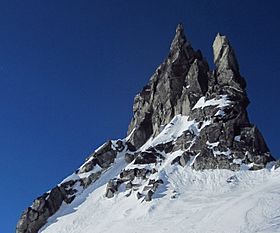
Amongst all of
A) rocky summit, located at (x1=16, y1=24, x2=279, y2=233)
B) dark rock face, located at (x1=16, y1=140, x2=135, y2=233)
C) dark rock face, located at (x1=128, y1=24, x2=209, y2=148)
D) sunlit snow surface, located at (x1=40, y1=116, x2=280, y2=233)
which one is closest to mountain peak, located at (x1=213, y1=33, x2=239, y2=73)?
rocky summit, located at (x1=16, y1=24, x2=279, y2=233)

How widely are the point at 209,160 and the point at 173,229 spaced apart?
2133 cm

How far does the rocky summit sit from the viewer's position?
2931 inches

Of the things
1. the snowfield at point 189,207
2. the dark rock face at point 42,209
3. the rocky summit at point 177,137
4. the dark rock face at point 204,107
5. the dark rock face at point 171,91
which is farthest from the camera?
the dark rock face at point 171,91

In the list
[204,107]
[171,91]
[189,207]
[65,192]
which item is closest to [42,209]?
[65,192]

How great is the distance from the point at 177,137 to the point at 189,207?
25.4 m

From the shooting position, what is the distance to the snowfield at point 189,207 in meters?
51.5

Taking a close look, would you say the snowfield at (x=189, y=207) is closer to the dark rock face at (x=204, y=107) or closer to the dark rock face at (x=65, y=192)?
the dark rock face at (x=65, y=192)

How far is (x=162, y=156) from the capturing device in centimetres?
8312

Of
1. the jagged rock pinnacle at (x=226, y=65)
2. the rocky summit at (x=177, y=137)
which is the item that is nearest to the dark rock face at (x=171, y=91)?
the rocky summit at (x=177, y=137)

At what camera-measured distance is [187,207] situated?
61.5 metres

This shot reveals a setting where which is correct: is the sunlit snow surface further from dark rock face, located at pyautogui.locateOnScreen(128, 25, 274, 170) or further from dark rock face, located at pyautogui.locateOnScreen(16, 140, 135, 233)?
dark rock face, located at pyautogui.locateOnScreen(128, 25, 274, 170)

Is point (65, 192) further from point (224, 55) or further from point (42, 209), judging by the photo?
point (224, 55)

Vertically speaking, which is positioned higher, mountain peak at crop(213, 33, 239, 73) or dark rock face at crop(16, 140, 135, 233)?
mountain peak at crop(213, 33, 239, 73)

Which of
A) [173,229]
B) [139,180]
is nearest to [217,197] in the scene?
[173,229]
